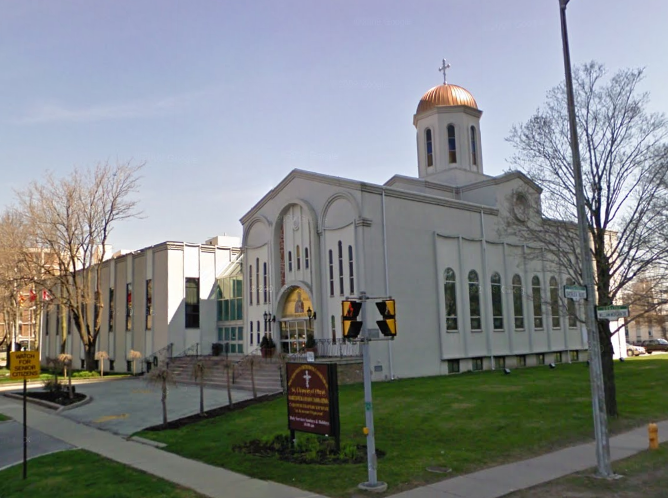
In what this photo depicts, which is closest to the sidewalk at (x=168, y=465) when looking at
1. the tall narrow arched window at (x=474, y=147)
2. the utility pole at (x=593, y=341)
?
the utility pole at (x=593, y=341)

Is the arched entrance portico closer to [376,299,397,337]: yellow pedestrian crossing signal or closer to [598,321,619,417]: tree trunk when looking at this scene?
[598,321,619,417]: tree trunk

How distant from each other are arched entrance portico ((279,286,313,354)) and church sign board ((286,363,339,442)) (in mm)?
17045

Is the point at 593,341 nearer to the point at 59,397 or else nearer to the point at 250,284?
the point at 59,397

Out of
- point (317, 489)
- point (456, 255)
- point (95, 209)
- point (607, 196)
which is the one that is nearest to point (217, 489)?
point (317, 489)

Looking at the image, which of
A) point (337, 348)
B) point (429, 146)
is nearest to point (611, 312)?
point (337, 348)

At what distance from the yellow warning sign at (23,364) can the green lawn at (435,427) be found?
12.5 feet

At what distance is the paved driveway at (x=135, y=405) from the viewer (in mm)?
19359

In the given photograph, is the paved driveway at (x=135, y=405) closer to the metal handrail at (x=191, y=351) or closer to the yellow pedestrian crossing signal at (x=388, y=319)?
the metal handrail at (x=191, y=351)

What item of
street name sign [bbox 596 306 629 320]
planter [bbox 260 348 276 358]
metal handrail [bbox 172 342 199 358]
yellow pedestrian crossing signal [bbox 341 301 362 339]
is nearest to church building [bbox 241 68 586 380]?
planter [bbox 260 348 276 358]

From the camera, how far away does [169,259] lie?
39969mm

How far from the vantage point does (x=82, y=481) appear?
455 inches

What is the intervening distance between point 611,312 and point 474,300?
21.9 meters

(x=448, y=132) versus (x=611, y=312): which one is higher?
(x=448, y=132)

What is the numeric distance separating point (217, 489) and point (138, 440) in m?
6.49
